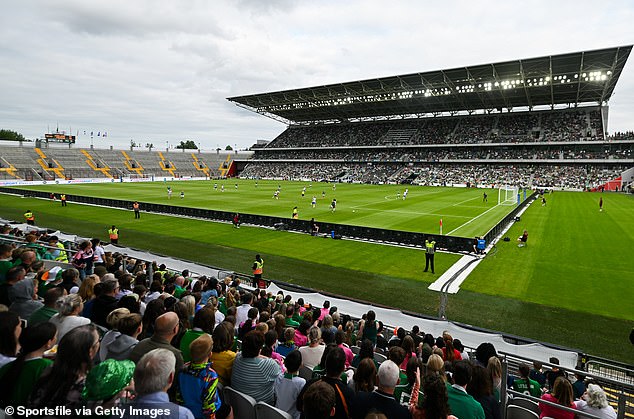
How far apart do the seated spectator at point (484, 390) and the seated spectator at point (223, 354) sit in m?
2.74

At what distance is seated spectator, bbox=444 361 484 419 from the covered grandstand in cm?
6146

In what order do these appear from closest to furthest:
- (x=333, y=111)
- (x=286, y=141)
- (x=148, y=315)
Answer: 1. (x=148, y=315)
2. (x=333, y=111)
3. (x=286, y=141)

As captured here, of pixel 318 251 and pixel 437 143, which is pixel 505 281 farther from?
pixel 437 143

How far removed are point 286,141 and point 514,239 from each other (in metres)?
87.2

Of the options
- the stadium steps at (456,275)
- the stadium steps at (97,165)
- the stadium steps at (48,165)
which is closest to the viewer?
the stadium steps at (456,275)

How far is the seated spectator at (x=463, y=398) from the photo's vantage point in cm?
376

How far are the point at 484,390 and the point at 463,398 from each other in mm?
357

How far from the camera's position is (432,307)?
12.9 meters

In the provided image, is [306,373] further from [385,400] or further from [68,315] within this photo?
[68,315]

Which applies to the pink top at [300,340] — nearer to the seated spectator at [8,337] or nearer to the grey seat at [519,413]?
the grey seat at [519,413]

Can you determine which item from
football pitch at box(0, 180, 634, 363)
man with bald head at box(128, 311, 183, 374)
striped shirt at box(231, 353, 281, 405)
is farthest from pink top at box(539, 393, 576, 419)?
football pitch at box(0, 180, 634, 363)

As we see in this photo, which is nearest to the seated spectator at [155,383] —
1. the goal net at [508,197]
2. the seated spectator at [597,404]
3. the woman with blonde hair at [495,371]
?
the woman with blonde hair at [495,371]

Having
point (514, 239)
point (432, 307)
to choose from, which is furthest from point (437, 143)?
point (432, 307)

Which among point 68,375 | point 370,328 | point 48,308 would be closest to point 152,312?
point 48,308
